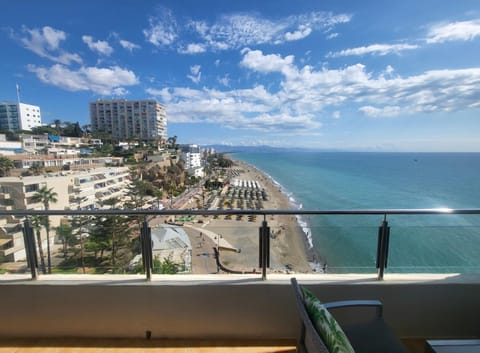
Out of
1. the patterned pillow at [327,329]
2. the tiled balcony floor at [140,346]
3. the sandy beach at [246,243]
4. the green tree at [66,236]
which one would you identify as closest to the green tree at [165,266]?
the sandy beach at [246,243]

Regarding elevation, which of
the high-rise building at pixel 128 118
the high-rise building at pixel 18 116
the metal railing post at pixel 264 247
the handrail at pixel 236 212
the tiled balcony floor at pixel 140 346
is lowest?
the tiled balcony floor at pixel 140 346

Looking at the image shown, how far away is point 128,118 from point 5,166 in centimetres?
1060

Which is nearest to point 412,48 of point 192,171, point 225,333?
point 225,333

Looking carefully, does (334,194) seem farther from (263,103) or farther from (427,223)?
(427,223)

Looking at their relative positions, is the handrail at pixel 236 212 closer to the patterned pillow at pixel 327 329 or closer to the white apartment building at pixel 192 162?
the patterned pillow at pixel 327 329

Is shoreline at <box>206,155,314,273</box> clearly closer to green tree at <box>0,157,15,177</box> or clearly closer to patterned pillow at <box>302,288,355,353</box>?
patterned pillow at <box>302,288,355,353</box>

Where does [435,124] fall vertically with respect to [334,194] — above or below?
above

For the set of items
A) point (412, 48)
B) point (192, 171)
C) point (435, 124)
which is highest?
point (412, 48)

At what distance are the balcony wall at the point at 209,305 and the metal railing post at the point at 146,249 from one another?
8cm

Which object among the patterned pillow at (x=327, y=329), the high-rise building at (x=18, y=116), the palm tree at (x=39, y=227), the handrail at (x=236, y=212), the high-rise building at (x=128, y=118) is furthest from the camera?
the high-rise building at (x=128, y=118)

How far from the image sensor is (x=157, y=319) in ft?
5.09

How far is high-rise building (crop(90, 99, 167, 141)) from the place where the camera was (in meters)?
18.3

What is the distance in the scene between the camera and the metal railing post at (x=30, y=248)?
157 centimetres

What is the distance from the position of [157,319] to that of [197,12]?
5334 millimetres
